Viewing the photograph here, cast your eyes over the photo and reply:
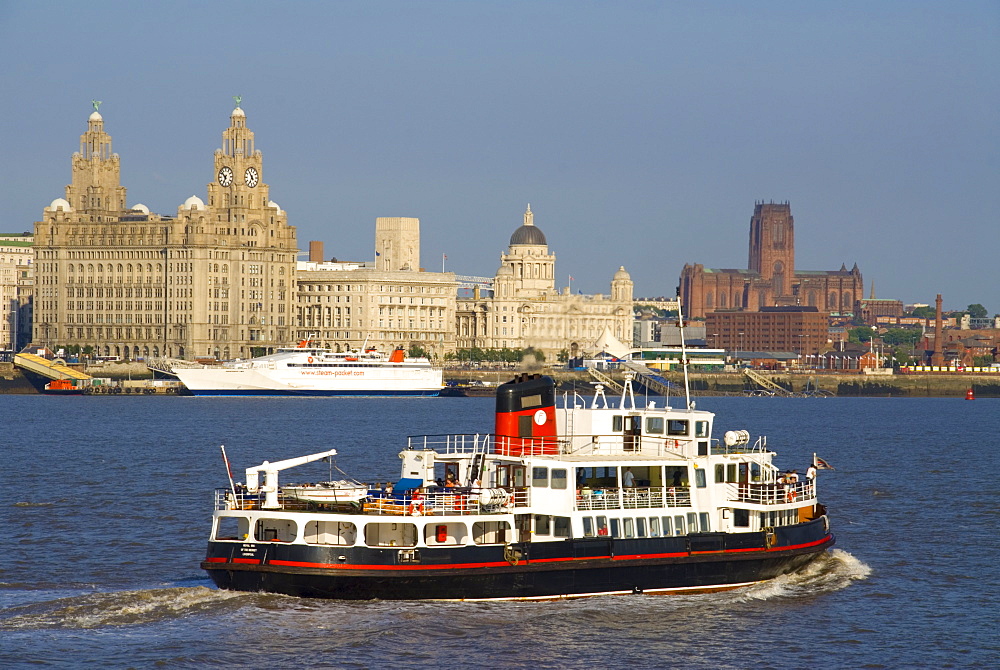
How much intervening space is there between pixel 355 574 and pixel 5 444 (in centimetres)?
6206

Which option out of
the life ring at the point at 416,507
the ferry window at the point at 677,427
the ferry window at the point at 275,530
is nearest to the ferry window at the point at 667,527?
the ferry window at the point at 677,427

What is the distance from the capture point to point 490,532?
41625 millimetres

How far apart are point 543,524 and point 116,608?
442 inches

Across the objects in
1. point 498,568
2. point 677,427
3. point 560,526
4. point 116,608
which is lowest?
point 116,608

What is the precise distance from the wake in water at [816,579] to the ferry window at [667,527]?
Result: 2665 mm

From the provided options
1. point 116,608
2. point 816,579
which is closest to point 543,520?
point 816,579

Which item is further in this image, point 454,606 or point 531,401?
point 531,401

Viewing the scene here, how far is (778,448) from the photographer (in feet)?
318

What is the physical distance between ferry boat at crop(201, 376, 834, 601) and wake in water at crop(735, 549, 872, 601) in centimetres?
53

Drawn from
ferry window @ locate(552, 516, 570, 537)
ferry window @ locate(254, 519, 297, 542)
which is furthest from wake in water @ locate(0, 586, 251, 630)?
ferry window @ locate(552, 516, 570, 537)

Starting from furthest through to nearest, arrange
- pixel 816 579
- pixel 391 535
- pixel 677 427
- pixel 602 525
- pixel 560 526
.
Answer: pixel 816 579 < pixel 677 427 < pixel 602 525 < pixel 560 526 < pixel 391 535

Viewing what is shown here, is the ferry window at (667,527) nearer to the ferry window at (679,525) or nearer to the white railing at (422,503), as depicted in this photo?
the ferry window at (679,525)

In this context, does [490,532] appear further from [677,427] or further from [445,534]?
[677,427]

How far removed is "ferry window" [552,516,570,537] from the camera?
138ft
